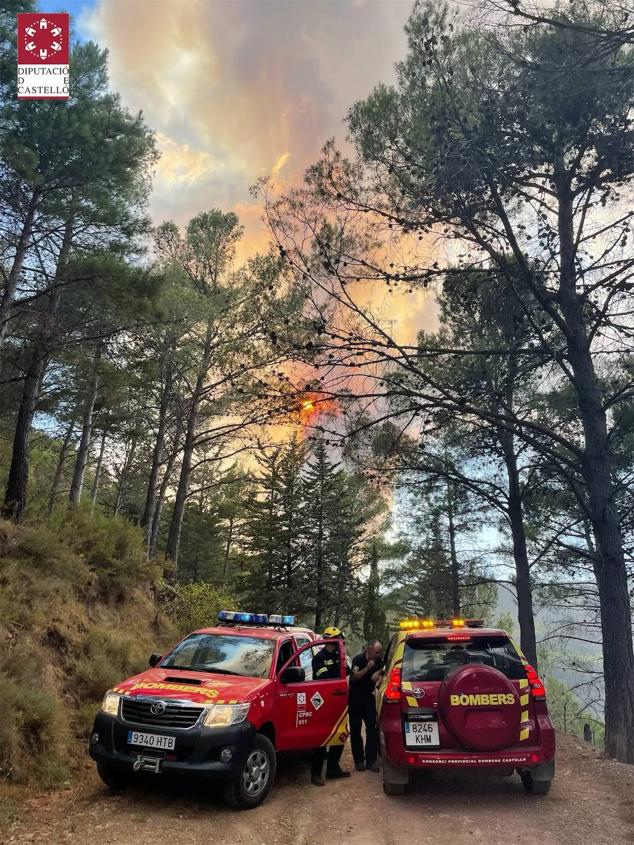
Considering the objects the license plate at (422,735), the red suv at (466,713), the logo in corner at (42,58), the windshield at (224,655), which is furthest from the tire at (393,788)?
the logo in corner at (42,58)

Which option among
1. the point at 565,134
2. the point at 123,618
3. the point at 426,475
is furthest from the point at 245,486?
the point at 565,134

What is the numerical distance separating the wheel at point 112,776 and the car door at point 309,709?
169 centimetres

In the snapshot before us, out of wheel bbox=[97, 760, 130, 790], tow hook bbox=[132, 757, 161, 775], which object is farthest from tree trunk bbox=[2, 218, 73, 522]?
tow hook bbox=[132, 757, 161, 775]

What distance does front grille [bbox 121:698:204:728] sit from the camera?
5.75 m

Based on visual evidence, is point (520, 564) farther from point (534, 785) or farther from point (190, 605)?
point (534, 785)

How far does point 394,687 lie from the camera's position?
6.23 meters

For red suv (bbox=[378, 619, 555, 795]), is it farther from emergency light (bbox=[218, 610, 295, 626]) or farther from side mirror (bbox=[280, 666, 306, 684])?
emergency light (bbox=[218, 610, 295, 626])

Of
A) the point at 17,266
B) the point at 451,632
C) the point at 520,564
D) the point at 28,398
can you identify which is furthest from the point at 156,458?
the point at 451,632

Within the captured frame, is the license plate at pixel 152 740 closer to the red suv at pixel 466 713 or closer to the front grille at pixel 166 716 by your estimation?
the front grille at pixel 166 716

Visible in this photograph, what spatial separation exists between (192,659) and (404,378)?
7267mm

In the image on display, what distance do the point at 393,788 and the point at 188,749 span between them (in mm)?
2416

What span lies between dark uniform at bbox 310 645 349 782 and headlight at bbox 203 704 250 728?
1874mm

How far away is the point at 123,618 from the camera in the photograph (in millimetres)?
12766

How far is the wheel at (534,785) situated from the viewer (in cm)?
629
